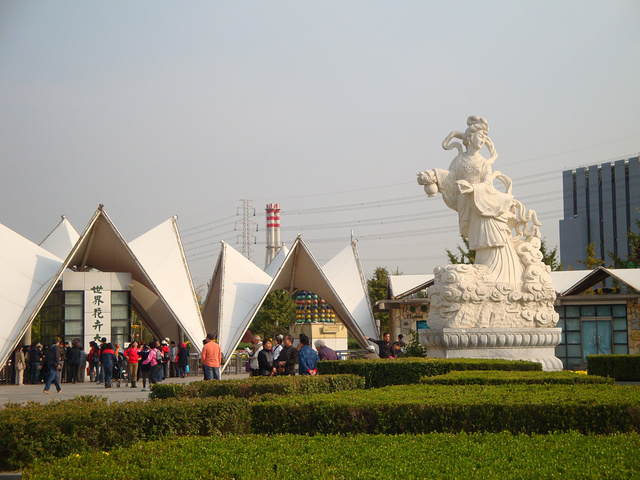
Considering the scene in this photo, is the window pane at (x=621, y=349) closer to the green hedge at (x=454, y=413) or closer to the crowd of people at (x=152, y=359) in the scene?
the crowd of people at (x=152, y=359)

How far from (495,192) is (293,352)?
245 inches

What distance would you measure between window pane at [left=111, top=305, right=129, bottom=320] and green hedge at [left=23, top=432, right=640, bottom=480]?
17057 millimetres

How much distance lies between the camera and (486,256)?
15953 mm

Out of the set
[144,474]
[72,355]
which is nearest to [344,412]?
[144,474]

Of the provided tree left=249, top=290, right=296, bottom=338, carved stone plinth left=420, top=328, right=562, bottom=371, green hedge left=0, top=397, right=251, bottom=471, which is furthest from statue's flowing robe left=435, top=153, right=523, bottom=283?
tree left=249, top=290, right=296, bottom=338

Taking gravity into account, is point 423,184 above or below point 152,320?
above

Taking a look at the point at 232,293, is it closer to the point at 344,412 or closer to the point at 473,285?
the point at 473,285

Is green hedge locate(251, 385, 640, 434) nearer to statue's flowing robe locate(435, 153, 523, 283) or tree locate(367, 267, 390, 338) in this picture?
statue's flowing robe locate(435, 153, 523, 283)

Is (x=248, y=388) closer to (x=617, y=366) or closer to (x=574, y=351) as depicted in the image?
(x=617, y=366)

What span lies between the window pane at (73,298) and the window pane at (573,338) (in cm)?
1433

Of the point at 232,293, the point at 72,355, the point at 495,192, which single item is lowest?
the point at 72,355

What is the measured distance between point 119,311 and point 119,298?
1.25 feet

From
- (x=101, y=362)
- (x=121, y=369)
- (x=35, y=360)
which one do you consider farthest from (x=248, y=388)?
(x=35, y=360)

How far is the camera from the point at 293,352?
1231 cm
